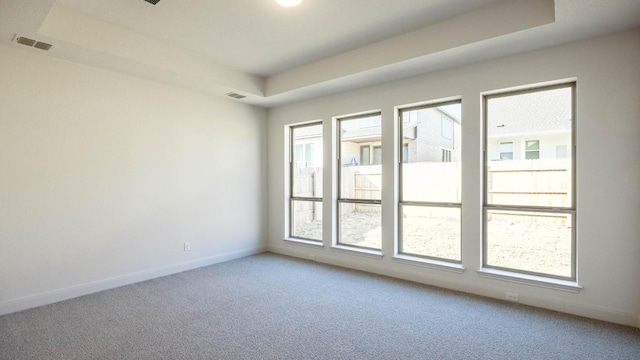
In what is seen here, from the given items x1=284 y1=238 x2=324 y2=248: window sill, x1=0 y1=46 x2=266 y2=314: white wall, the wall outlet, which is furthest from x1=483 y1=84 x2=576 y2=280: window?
x1=0 y1=46 x2=266 y2=314: white wall

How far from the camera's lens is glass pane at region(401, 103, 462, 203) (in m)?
Answer: 3.98

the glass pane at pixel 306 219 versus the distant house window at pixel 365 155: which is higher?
the distant house window at pixel 365 155

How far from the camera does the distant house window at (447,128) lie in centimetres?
404

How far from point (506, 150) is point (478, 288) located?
5.30 feet

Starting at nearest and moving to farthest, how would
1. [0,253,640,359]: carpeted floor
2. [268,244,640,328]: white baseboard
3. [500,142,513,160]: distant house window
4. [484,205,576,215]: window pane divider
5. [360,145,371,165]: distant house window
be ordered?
[0,253,640,359]: carpeted floor, [268,244,640,328]: white baseboard, [484,205,576,215]: window pane divider, [500,142,513,160]: distant house window, [360,145,371,165]: distant house window

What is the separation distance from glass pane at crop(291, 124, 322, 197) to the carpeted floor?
1.97 meters

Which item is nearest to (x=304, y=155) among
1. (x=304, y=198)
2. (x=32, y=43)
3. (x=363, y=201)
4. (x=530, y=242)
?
(x=304, y=198)

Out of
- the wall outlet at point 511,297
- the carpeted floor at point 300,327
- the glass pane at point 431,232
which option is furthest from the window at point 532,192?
the carpeted floor at point 300,327

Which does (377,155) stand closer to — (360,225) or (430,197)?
(430,197)

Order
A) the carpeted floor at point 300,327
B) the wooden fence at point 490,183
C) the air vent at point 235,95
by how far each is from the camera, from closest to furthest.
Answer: the carpeted floor at point 300,327 < the wooden fence at point 490,183 < the air vent at point 235,95

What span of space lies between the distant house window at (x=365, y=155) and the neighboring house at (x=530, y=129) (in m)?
1.61

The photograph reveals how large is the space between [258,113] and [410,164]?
289 cm

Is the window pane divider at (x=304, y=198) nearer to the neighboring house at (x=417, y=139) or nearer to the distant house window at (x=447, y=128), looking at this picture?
the neighboring house at (x=417, y=139)

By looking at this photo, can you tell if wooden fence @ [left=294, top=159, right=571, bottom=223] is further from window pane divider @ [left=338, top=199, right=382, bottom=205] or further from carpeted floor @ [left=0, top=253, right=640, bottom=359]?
carpeted floor @ [left=0, top=253, right=640, bottom=359]
